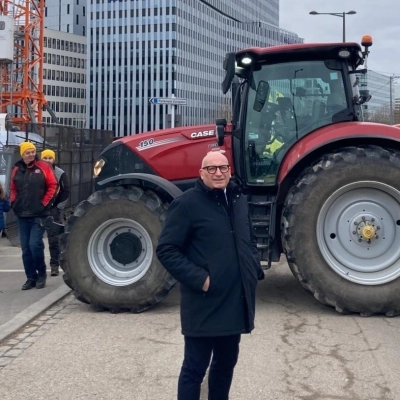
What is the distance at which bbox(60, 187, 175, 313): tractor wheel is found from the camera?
765 cm

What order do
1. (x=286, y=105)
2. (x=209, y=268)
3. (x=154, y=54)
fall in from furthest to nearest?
(x=154, y=54) < (x=286, y=105) < (x=209, y=268)

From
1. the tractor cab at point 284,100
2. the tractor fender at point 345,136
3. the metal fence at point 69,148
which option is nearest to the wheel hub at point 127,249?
the tractor cab at point 284,100

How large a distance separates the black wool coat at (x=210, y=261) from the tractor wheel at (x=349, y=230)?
10.8 feet

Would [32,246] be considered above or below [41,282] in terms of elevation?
above

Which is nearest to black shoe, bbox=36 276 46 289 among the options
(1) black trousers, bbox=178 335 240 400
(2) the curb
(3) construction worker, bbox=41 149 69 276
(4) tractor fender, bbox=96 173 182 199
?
(2) the curb

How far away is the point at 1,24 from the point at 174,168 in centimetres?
3203

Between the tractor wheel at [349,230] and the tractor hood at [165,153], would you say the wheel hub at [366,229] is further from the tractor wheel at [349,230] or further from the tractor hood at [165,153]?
the tractor hood at [165,153]

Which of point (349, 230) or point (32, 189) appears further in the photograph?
point (32, 189)

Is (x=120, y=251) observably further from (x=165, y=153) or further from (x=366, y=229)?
(x=366, y=229)

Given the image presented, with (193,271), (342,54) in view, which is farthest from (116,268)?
(193,271)

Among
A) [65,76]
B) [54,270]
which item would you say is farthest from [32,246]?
[65,76]

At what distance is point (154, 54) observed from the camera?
357ft

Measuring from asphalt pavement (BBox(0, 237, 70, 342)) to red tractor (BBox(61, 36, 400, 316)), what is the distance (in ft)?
1.89

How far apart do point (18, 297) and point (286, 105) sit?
12.5 ft
